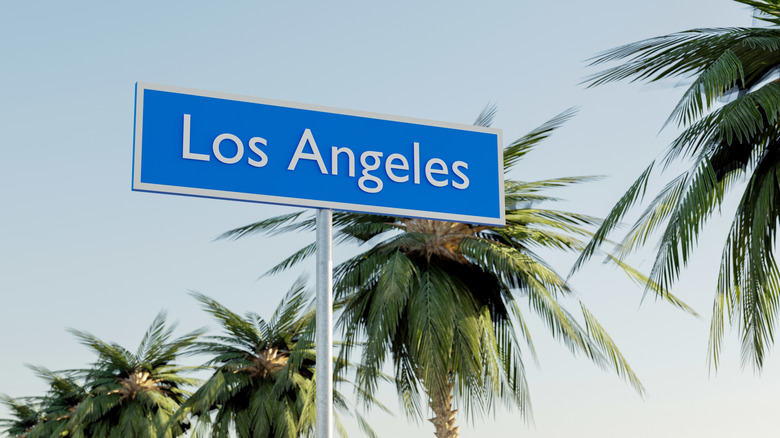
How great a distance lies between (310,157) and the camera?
2.98 meters

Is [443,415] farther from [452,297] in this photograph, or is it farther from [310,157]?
[310,157]

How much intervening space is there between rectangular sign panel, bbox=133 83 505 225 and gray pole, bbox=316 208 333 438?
0.37 feet

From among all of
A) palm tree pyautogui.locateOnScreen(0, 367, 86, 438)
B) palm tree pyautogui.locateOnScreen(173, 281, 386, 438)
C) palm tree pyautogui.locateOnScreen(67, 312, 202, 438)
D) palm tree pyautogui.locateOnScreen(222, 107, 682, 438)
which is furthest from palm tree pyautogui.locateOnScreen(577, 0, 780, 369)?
palm tree pyautogui.locateOnScreen(0, 367, 86, 438)

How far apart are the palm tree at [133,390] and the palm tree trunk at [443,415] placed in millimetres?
10173

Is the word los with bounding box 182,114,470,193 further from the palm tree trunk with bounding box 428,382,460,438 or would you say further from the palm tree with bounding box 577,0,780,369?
the palm tree trunk with bounding box 428,382,460,438

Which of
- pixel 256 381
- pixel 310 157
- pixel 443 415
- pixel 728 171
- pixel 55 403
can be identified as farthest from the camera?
pixel 55 403

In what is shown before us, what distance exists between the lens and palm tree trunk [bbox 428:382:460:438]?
1243 centimetres

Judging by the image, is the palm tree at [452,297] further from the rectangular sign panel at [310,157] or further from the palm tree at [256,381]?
the rectangular sign panel at [310,157]

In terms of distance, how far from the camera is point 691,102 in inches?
283

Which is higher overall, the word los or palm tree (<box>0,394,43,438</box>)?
the word los

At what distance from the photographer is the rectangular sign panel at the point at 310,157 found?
2.86 m

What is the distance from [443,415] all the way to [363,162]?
9949mm

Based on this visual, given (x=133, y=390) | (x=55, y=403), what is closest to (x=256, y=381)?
(x=133, y=390)

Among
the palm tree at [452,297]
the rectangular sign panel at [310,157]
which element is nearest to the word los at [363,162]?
the rectangular sign panel at [310,157]
